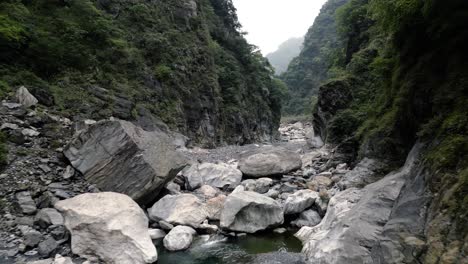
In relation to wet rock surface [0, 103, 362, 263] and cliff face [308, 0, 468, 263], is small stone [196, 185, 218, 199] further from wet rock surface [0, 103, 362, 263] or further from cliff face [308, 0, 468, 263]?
cliff face [308, 0, 468, 263]

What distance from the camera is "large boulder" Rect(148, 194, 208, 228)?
9.31 m

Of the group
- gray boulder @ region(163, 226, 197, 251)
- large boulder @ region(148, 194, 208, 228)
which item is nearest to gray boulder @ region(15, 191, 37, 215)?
large boulder @ region(148, 194, 208, 228)

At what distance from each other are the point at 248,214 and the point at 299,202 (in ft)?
6.13

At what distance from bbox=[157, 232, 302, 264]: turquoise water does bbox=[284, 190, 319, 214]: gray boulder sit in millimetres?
954

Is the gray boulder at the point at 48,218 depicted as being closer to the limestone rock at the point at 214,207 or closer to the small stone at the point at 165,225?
the small stone at the point at 165,225

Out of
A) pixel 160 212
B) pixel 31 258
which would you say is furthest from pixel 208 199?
pixel 31 258

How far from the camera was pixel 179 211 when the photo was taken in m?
9.53

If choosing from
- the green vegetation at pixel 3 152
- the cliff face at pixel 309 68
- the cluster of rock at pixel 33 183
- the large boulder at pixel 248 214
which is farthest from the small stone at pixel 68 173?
the cliff face at pixel 309 68

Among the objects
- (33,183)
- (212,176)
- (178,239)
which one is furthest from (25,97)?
(178,239)

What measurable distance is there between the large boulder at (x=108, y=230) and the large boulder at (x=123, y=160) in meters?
1.52

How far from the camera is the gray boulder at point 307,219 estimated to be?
9.60 metres

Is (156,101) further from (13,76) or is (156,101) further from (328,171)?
(328,171)

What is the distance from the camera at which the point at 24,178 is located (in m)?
9.53

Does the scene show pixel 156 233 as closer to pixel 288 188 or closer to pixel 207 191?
pixel 207 191
